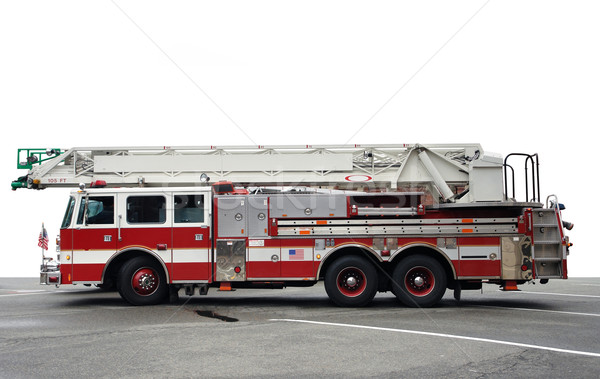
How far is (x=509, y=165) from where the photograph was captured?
1191 centimetres

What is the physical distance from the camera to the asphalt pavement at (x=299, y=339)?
6504 mm

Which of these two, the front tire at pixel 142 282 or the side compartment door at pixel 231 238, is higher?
the side compartment door at pixel 231 238

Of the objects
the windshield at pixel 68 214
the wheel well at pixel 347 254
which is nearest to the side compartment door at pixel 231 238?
the wheel well at pixel 347 254

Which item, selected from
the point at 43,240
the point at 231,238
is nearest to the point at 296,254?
the point at 231,238

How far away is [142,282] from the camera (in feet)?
38.8

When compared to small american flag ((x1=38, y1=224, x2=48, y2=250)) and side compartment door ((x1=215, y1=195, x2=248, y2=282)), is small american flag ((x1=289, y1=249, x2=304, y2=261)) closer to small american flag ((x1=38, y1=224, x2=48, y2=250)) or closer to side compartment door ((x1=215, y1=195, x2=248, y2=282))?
side compartment door ((x1=215, y1=195, x2=248, y2=282))

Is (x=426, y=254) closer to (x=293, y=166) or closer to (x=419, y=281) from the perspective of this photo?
(x=419, y=281)

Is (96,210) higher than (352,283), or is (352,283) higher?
(96,210)

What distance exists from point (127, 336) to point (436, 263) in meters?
6.37

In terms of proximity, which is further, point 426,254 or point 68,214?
point 68,214

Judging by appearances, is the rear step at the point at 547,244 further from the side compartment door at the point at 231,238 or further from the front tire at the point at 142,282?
the front tire at the point at 142,282

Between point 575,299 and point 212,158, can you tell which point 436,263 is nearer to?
point 575,299

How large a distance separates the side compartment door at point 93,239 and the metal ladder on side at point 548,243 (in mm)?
9020

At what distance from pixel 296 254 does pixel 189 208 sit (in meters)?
2.53
